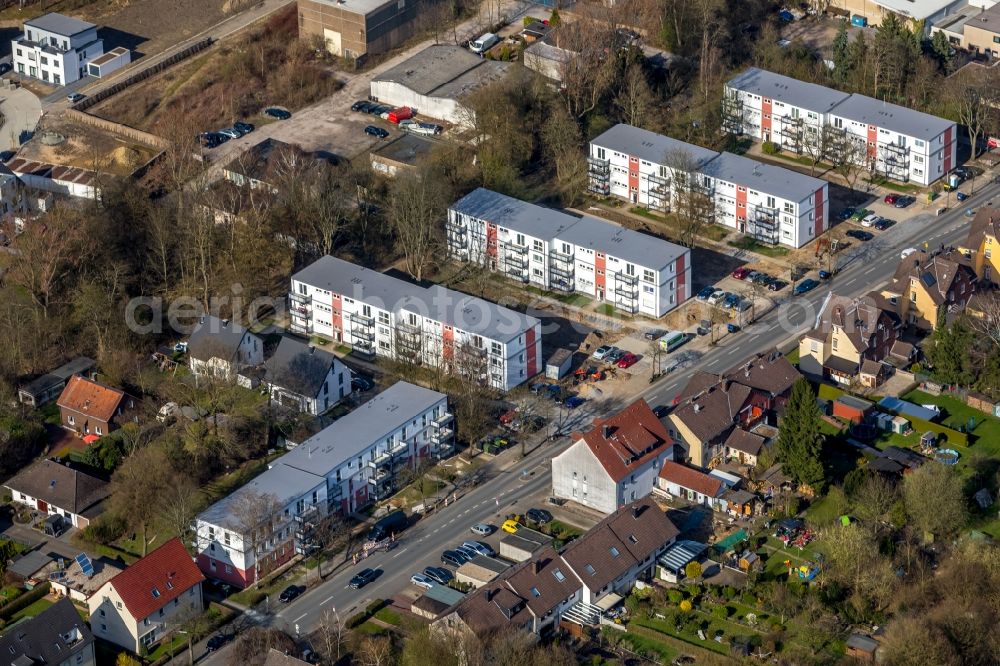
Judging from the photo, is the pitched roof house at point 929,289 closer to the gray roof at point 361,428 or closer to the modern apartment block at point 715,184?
the modern apartment block at point 715,184

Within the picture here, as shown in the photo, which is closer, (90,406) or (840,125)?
(90,406)

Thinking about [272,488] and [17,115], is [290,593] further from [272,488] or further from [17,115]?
[17,115]

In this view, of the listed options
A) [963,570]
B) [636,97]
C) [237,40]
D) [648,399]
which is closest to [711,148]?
[636,97]

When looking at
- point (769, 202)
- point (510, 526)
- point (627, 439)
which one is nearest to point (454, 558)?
point (510, 526)

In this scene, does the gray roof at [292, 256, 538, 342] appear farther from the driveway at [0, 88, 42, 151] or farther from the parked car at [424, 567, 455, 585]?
the driveway at [0, 88, 42, 151]

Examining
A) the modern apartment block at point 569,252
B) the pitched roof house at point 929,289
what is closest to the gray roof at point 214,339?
the modern apartment block at point 569,252

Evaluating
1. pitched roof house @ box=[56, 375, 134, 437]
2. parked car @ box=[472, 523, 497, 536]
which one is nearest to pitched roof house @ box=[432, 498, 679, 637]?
parked car @ box=[472, 523, 497, 536]

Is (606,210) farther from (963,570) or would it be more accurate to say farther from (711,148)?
(963,570)
